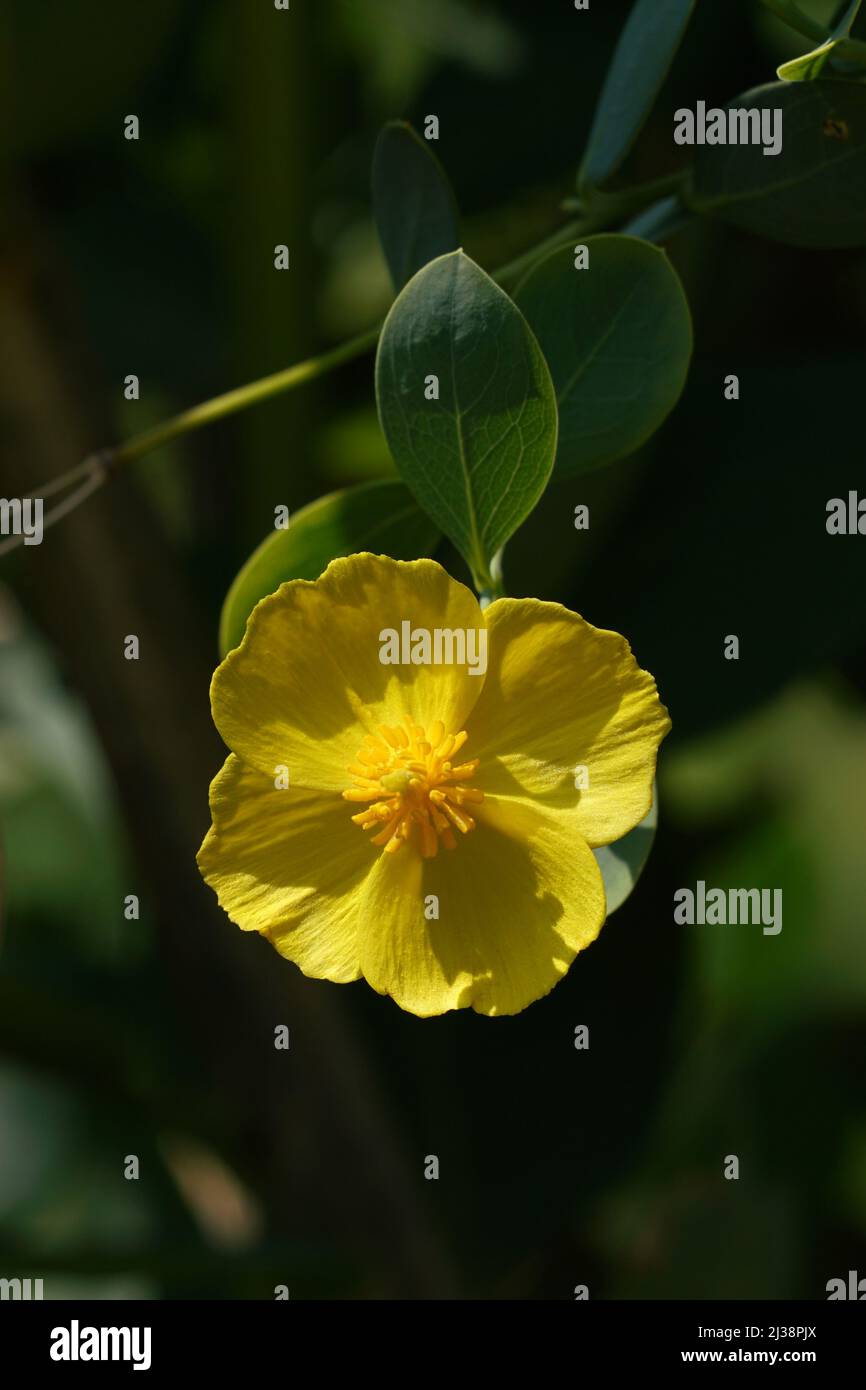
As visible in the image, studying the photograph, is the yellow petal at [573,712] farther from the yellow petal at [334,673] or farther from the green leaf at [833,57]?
the green leaf at [833,57]

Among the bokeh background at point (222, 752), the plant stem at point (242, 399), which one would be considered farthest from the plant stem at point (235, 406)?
the bokeh background at point (222, 752)

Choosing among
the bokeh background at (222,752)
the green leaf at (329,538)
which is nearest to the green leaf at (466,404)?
the green leaf at (329,538)

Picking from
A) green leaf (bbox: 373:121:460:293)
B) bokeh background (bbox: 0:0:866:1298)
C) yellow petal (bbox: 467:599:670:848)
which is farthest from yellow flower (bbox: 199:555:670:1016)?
bokeh background (bbox: 0:0:866:1298)

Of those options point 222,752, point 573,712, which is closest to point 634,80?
point 573,712

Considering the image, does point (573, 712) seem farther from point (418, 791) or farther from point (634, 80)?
point (634, 80)

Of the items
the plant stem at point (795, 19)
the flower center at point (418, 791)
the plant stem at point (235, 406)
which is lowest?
the flower center at point (418, 791)

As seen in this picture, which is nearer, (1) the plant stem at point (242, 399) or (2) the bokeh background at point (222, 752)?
(1) the plant stem at point (242, 399)

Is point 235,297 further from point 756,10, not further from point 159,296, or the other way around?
point 756,10

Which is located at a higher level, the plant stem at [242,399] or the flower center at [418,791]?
the plant stem at [242,399]
